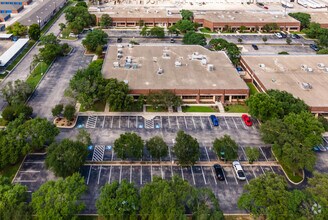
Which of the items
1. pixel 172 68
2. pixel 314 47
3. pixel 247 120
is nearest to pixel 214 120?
pixel 247 120

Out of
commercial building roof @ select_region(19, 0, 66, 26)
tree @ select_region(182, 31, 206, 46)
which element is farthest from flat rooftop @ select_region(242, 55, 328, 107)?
commercial building roof @ select_region(19, 0, 66, 26)

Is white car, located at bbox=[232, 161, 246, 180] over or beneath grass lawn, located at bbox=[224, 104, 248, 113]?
over

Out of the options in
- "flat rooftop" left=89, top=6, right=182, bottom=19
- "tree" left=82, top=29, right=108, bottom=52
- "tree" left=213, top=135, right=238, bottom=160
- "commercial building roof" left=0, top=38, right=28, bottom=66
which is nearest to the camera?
"tree" left=213, top=135, right=238, bottom=160

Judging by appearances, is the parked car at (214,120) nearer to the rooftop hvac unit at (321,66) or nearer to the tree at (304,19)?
the rooftop hvac unit at (321,66)

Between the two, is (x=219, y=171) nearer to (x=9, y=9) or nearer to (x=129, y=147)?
(x=129, y=147)

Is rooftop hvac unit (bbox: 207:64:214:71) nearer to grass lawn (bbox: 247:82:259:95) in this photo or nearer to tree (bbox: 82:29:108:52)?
grass lawn (bbox: 247:82:259:95)

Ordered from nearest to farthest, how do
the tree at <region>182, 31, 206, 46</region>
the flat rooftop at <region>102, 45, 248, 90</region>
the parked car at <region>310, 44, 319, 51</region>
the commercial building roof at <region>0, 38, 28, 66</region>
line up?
1. the flat rooftop at <region>102, 45, 248, 90</region>
2. the commercial building roof at <region>0, 38, 28, 66</region>
3. the tree at <region>182, 31, 206, 46</region>
4. the parked car at <region>310, 44, 319, 51</region>
